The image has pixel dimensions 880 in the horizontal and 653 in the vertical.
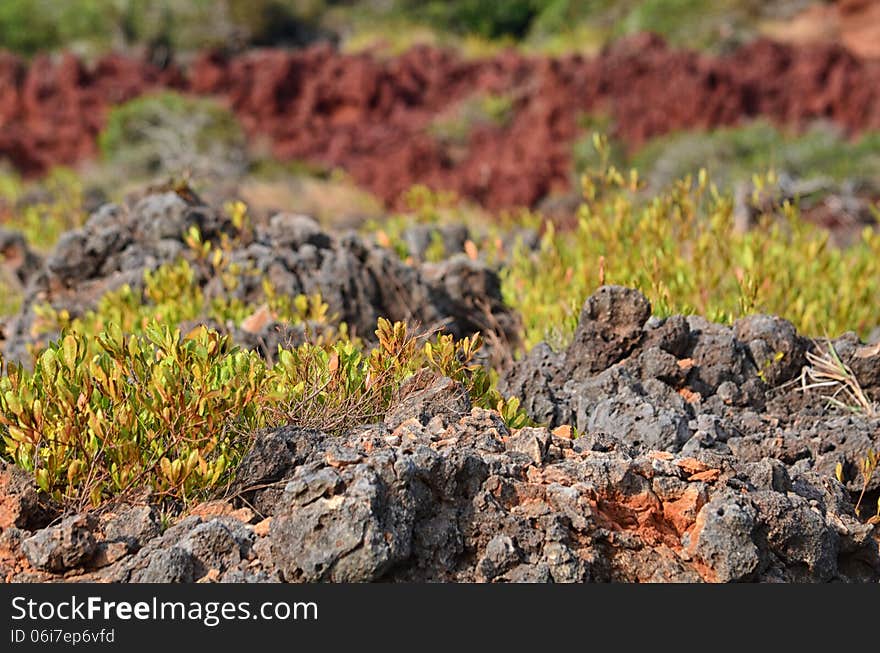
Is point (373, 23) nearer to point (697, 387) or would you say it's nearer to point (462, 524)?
point (697, 387)

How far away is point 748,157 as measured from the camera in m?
14.8

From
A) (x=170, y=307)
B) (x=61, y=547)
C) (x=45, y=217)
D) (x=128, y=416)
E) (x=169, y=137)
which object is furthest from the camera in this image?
(x=169, y=137)

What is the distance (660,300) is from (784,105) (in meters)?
13.5

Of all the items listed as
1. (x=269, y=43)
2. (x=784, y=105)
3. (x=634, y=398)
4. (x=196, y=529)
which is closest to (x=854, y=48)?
(x=784, y=105)

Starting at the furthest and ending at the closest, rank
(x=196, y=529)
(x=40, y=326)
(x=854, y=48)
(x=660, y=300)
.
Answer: (x=854, y=48) → (x=40, y=326) → (x=660, y=300) → (x=196, y=529)

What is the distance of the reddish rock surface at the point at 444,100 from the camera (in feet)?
51.6

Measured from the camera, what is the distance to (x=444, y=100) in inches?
752


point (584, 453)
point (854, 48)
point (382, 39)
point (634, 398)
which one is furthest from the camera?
point (382, 39)

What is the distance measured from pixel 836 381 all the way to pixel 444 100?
15315 mm

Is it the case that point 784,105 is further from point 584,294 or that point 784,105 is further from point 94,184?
point 584,294

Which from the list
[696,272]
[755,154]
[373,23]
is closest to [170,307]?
[696,272]

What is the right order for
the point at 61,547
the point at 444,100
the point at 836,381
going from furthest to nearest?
the point at 444,100
the point at 836,381
the point at 61,547

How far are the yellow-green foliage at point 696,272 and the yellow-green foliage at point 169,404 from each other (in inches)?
62.6

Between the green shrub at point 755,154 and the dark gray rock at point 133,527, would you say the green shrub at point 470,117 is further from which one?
the dark gray rock at point 133,527
